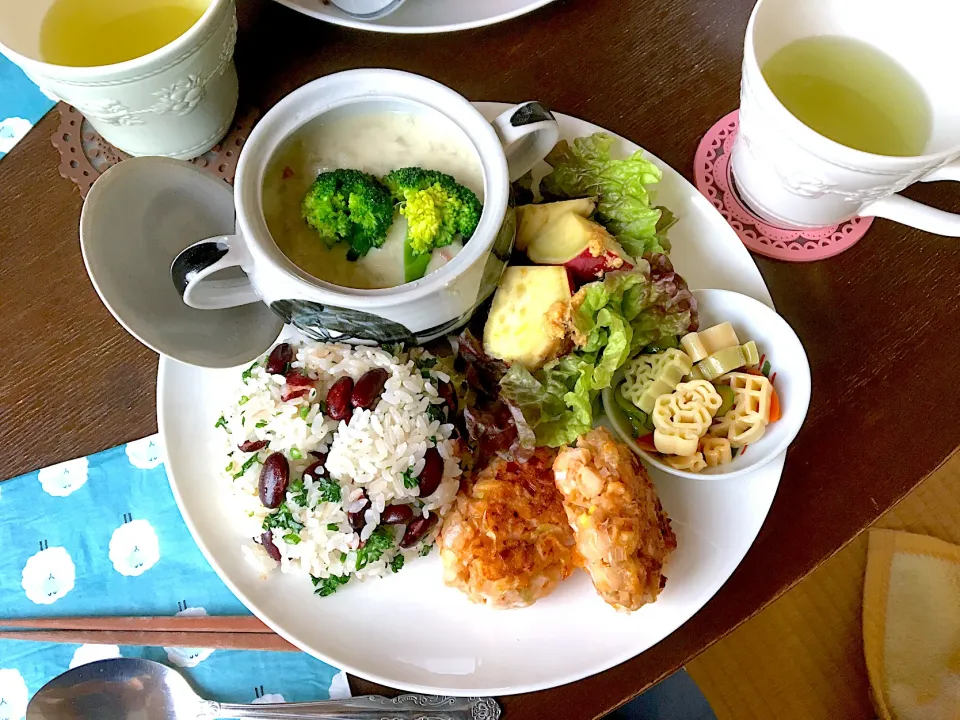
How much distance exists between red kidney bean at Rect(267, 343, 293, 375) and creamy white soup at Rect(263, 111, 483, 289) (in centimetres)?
19

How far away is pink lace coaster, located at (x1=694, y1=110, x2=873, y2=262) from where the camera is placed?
47.0 inches

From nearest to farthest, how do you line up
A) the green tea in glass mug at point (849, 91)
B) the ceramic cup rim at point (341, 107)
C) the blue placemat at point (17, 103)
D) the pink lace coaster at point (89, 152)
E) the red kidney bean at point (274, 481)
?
the ceramic cup rim at point (341, 107) < the red kidney bean at point (274, 481) < the green tea in glass mug at point (849, 91) < the pink lace coaster at point (89, 152) < the blue placemat at point (17, 103)

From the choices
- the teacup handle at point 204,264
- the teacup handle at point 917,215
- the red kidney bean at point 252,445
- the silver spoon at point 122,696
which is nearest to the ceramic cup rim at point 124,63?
the teacup handle at point 204,264

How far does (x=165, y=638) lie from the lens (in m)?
1.14

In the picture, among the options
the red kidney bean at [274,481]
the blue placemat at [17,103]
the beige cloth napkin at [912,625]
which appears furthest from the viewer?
the beige cloth napkin at [912,625]

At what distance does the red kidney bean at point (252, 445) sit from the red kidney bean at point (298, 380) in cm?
9

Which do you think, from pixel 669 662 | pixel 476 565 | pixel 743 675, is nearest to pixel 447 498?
pixel 476 565

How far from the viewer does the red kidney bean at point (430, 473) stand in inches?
40.4

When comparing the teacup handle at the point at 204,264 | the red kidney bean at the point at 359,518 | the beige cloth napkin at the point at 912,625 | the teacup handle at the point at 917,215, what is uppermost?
the teacup handle at the point at 204,264

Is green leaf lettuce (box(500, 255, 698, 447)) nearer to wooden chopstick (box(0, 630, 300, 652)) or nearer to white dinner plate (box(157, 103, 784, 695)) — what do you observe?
white dinner plate (box(157, 103, 784, 695))

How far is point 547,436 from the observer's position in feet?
3.61

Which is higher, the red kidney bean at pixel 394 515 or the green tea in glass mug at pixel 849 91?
the green tea in glass mug at pixel 849 91

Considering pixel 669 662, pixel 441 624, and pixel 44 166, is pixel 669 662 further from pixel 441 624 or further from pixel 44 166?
pixel 44 166

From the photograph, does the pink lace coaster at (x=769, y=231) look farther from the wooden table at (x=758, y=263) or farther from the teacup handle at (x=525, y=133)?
the teacup handle at (x=525, y=133)
